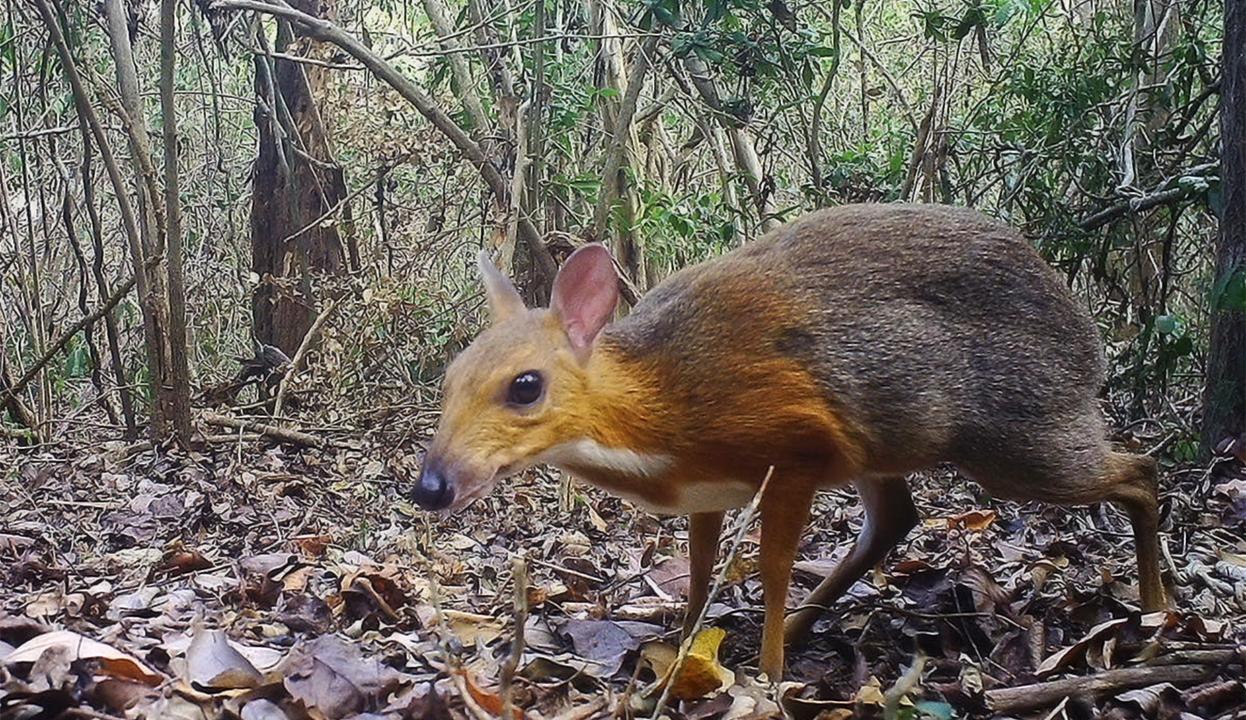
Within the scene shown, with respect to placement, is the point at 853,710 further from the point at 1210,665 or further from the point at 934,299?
the point at 934,299

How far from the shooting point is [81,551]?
199 inches

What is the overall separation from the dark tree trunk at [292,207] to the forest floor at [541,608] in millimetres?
2137

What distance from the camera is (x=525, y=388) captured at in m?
3.11

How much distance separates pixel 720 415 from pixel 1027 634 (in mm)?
1036

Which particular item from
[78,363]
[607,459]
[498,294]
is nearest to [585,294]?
[498,294]

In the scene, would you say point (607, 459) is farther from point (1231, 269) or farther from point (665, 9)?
point (665, 9)

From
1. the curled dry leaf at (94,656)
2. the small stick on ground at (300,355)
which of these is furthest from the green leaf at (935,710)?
the small stick on ground at (300,355)

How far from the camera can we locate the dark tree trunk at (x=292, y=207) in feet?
27.7

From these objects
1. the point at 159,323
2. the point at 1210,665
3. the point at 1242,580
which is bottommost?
the point at 1242,580

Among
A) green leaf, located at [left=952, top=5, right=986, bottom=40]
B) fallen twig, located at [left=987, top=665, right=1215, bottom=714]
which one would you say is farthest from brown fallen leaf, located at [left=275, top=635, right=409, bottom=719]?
green leaf, located at [left=952, top=5, right=986, bottom=40]

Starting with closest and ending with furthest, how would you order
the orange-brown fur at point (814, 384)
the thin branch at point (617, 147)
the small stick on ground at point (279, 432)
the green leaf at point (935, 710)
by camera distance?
1. the green leaf at point (935, 710)
2. the orange-brown fur at point (814, 384)
3. the small stick on ground at point (279, 432)
4. the thin branch at point (617, 147)

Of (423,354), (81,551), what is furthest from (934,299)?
(423,354)

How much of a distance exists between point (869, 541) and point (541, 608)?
3.12 ft

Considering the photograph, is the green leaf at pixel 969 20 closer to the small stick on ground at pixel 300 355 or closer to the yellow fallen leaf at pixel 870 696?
the small stick on ground at pixel 300 355
